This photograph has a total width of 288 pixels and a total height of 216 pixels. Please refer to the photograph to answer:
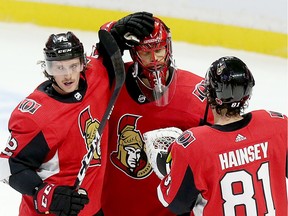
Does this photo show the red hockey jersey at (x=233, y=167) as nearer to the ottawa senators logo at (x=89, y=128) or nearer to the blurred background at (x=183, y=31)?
the ottawa senators logo at (x=89, y=128)

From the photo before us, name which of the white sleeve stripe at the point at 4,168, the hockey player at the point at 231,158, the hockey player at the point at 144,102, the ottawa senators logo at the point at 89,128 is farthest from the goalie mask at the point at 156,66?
the white sleeve stripe at the point at 4,168

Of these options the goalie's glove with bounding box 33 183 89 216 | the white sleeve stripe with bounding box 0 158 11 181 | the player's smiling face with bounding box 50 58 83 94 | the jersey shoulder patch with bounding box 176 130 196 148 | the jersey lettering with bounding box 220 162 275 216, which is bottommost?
the goalie's glove with bounding box 33 183 89 216

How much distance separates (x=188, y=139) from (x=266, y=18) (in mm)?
3264

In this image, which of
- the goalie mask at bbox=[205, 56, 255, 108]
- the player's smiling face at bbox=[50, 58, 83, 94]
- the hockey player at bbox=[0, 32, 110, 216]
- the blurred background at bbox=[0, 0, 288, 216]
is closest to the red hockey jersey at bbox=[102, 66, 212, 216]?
the hockey player at bbox=[0, 32, 110, 216]

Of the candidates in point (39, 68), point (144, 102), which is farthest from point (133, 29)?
point (39, 68)

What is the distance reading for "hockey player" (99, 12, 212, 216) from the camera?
2.42 m

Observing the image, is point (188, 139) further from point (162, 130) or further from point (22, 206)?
point (22, 206)

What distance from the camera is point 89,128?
2.32m

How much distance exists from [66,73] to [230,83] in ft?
1.96

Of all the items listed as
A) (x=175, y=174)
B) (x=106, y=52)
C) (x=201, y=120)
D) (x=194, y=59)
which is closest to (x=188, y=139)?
(x=175, y=174)

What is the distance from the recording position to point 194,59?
4.98m

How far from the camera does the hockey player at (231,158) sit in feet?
6.23

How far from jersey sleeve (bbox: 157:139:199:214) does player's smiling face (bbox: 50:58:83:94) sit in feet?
1.52

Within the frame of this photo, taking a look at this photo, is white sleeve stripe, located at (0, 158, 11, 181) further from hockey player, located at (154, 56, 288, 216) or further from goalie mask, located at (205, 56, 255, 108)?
goalie mask, located at (205, 56, 255, 108)
